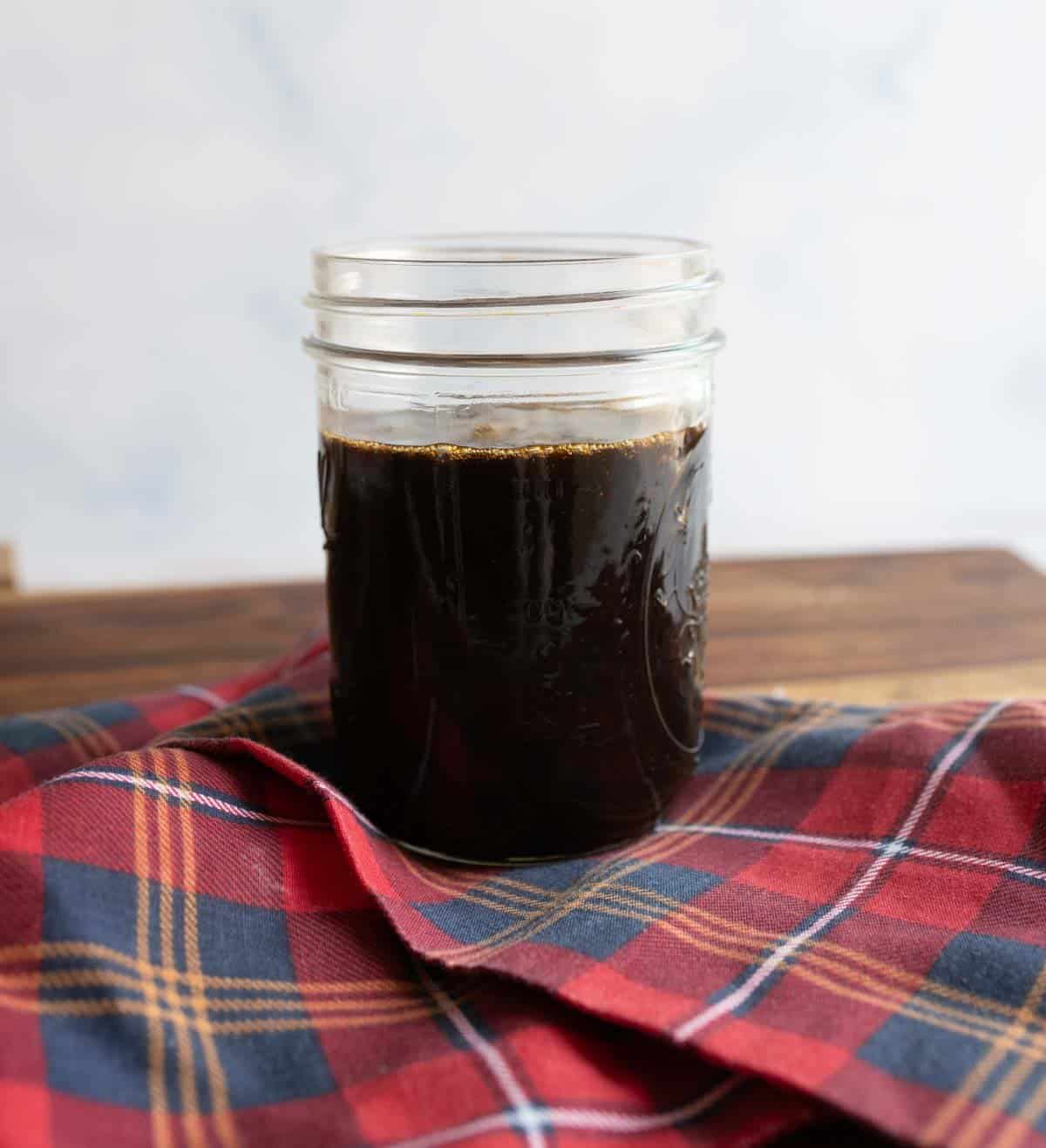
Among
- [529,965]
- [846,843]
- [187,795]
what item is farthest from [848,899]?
[187,795]

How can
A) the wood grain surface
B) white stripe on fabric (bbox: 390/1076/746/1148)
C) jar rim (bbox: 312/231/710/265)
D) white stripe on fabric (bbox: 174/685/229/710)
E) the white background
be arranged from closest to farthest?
white stripe on fabric (bbox: 390/1076/746/1148)
jar rim (bbox: 312/231/710/265)
white stripe on fabric (bbox: 174/685/229/710)
the wood grain surface
the white background

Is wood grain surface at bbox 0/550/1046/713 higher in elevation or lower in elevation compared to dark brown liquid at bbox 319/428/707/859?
lower

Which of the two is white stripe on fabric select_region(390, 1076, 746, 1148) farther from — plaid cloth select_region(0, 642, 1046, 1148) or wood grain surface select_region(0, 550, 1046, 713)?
wood grain surface select_region(0, 550, 1046, 713)

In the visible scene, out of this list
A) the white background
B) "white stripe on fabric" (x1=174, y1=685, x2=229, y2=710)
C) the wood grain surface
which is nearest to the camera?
"white stripe on fabric" (x1=174, y1=685, x2=229, y2=710)

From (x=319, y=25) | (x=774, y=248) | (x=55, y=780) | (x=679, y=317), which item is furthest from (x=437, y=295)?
(x=774, y=248)

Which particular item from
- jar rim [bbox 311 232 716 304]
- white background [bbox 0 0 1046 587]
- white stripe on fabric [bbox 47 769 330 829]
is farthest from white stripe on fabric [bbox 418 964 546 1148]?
white background [bbox 0 0 1046 587]

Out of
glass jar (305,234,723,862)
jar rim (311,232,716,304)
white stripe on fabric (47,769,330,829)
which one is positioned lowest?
white stripe on fabric (47,769,330,829)

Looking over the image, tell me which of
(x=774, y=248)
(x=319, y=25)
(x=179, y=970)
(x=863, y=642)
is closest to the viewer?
(x=179, y=970)

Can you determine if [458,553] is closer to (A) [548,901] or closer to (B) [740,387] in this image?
(A) [548,901]
